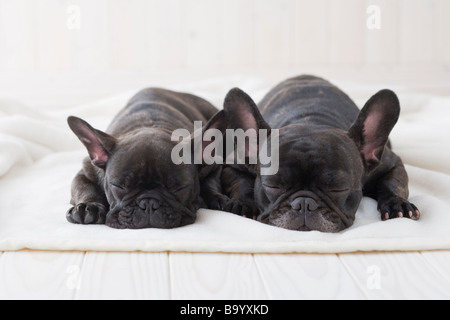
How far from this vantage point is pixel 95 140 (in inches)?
117

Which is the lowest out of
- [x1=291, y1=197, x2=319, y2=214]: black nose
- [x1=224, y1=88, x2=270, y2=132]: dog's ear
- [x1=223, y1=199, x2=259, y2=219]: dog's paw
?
[x1=223, y1=199, x2=259, y2=219]: dog's paw

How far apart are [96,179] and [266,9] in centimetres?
404

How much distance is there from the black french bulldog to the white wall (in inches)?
140

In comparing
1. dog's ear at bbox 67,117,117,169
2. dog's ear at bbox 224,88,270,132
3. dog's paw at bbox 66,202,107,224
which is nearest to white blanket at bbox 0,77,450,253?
dog's paw at bbox 66,202,107,224

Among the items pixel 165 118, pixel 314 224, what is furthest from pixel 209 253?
pixel 165 118

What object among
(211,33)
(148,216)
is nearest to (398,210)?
(148,216)

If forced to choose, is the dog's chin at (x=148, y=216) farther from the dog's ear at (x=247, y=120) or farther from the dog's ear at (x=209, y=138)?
the dog's ear at (x=247, y=120)

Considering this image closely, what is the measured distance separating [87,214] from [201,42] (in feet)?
13.9

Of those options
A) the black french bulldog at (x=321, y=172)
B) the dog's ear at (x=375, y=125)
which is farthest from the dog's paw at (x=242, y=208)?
the dog's ear at (x=375, y=125)

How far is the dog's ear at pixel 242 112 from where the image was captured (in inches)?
116

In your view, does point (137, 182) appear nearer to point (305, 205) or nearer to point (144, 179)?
point (144, 179)

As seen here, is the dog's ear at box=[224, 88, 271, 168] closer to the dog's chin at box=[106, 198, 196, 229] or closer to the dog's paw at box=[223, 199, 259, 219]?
the dog's paw at box=[223, 199, 259, 219]

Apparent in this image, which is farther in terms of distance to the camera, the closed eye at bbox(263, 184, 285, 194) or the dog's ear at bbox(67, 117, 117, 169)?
the dog's ear at bbox(67, 117, 117, 169)

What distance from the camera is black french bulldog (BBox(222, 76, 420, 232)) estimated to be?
2691 millimetres
